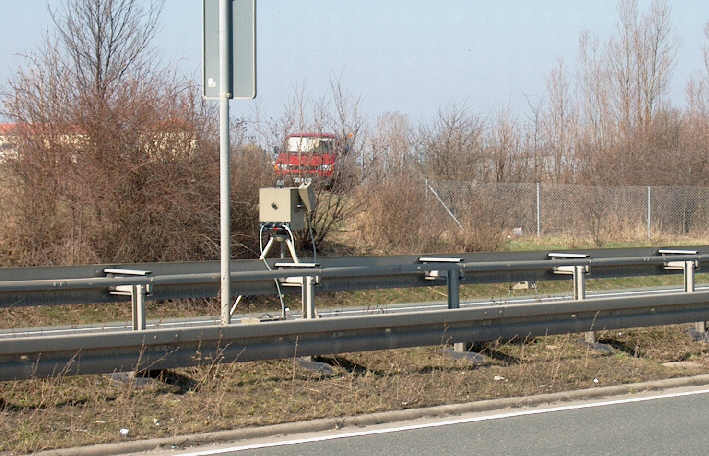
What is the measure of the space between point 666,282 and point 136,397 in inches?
679

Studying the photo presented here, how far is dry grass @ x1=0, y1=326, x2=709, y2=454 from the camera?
7.13 metres

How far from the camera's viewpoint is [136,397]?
7773mm

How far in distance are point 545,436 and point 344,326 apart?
216 centimetres

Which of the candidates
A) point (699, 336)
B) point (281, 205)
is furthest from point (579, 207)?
point (281, 205)

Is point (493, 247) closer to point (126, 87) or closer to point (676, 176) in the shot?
point (126, 87)

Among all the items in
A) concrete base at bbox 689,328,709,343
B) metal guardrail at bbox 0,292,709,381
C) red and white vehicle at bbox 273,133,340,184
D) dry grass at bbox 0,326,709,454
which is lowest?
dry grass at bbox 0,326,709,454

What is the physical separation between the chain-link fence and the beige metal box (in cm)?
1254

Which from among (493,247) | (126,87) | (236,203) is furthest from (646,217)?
(126,87)

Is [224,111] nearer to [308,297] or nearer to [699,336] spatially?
[308,297]

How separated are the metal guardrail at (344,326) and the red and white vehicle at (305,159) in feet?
30.6

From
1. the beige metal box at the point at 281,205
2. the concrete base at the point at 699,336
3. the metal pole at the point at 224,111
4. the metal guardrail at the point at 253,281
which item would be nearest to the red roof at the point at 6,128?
the metal guardrail at the point at 253,281

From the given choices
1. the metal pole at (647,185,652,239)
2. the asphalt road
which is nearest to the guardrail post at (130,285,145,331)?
the asphalt road

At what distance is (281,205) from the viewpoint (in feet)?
40.9

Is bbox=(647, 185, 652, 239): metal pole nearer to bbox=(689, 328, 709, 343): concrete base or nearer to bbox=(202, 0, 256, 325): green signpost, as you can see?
bbox=(689, 328, 709, 343): concrete base
